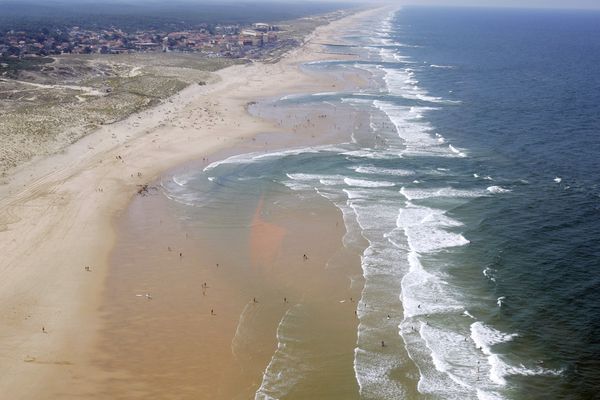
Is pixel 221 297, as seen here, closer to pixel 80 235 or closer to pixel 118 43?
pixel 80 235

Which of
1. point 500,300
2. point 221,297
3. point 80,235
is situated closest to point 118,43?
point 80,235

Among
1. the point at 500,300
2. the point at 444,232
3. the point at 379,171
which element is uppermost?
the point at 379,171

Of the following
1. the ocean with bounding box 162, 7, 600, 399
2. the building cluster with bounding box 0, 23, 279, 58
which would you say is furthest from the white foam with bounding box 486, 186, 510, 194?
the building cluster with bounding box 0, 23, 279, 58

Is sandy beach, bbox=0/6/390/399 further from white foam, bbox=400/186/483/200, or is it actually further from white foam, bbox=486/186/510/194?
white foam, bbox=486/186/510/194

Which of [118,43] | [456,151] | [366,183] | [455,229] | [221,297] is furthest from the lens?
[118,43]

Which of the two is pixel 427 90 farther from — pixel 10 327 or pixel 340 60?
pixel 10 327

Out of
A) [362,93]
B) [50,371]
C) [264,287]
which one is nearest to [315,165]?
[264,287]
